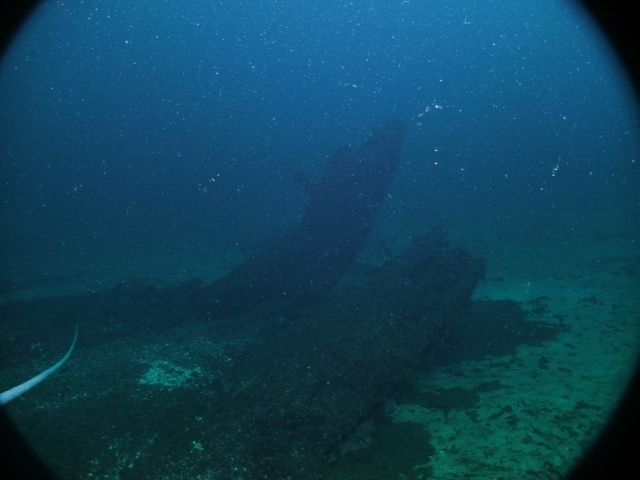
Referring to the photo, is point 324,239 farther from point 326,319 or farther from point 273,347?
point 273,347

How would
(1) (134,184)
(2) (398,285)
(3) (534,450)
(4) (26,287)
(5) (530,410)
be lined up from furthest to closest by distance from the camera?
1. (1) (134,184)
2. (4) (26,287)
3. (2) (398,285)
4. (5) (530,410)
5. (3) (534,450)

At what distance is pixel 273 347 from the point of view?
19.3 ft

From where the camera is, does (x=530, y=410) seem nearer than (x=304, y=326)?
Yes

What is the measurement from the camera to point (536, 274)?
10.3 m

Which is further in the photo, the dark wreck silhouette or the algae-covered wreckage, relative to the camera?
the dark wreck silhouette

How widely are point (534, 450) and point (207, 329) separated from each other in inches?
235

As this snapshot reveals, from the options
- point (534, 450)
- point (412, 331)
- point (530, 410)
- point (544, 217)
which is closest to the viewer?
point (534, 450)

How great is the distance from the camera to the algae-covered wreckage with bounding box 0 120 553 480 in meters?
3.94

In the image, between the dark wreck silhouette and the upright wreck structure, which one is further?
the dark wreck silhouette

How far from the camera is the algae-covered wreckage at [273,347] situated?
394cm

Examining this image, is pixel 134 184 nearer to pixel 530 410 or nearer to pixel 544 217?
pixel 544 217

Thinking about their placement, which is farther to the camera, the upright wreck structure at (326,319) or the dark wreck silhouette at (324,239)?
the dark wreck silhouette at (324,239)

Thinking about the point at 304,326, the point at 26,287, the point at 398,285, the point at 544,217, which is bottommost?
the point at 26,287

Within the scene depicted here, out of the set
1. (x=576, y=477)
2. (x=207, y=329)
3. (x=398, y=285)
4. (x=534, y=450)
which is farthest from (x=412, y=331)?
(x=207, y=329)
